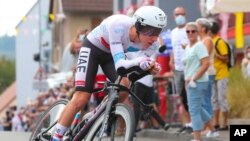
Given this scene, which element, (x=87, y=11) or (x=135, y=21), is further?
(x=87, y=11)

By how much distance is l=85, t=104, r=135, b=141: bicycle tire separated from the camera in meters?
7.38

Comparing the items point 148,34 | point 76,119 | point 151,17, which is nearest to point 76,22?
point 76,119

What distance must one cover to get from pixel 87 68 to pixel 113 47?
677 millimetres

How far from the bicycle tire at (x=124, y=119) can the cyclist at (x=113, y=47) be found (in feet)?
1.21

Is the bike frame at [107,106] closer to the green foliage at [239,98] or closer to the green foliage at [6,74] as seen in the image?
the green foliage at [239,98]

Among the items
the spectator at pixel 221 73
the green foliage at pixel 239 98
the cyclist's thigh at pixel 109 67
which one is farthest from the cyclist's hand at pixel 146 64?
the green foliage at pixel 239 98

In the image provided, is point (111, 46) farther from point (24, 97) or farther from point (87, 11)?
point (24, 97)

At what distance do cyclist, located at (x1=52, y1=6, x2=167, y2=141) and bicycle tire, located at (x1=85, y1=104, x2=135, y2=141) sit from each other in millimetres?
370

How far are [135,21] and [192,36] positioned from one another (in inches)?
171

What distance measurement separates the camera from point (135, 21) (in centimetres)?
793

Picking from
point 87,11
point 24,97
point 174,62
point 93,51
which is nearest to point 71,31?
point 87,11

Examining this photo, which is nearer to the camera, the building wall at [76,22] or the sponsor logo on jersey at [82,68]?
the sponsor logo on jersey at [82,68]

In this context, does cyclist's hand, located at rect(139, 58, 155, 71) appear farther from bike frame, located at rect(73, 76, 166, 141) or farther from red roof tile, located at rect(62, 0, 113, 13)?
red roof tile, located at rect(62, 0, 113, 13)

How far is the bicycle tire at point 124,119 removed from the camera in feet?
24.2
